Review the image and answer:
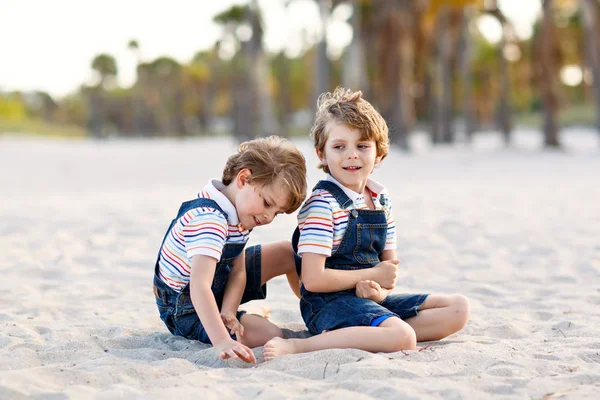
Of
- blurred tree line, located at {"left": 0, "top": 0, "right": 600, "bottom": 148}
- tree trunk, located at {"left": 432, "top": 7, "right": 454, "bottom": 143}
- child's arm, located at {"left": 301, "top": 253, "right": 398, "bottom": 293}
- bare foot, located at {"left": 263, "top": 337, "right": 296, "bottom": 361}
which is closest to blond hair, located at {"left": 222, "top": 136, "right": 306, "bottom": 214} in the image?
child's arm, located at {"left": 301, "top": 253, "right": 398, "bottom": 293}

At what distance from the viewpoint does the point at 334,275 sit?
3266mm

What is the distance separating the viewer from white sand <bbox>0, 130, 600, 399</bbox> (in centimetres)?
268

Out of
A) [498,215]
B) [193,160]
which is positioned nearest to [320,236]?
[498,215]

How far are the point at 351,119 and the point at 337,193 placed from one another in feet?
1.16

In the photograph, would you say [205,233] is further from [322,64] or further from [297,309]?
[322,64]

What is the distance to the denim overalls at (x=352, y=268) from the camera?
326 cm

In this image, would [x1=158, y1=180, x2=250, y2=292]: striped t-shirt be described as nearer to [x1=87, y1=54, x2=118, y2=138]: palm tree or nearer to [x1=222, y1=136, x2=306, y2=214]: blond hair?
[x1=222, y1=136, x2=306, y2=214]: blond hair

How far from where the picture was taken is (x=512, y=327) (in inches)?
145

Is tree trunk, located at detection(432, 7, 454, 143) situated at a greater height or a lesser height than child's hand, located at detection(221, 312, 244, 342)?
A: greater

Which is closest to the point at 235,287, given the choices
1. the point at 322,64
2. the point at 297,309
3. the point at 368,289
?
the point at 368,289

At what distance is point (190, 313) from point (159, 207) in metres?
5.22

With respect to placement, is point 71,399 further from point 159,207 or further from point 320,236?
point 159,207

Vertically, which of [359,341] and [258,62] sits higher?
[258,62]

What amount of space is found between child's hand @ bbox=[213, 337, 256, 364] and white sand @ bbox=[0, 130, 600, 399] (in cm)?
8
